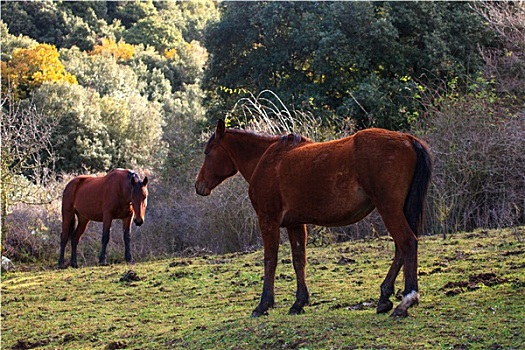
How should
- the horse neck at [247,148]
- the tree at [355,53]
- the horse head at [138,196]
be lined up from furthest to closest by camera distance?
1. the tree at [355,53]
2. the horse head at [138,196]
3. the horse neck at [247,148]

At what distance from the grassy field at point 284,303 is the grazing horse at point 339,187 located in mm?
506

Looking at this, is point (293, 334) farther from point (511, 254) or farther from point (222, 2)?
point (222, 2)

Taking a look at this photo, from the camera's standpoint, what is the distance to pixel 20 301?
1103cm

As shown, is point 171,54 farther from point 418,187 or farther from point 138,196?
point 418,187

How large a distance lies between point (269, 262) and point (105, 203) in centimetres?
885

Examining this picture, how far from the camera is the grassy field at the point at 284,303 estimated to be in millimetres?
6059

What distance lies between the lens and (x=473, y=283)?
7.96 meters

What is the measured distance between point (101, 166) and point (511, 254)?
28880 mm

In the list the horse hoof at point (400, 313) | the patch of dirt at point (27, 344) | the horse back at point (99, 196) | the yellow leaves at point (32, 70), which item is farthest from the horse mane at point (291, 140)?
the yellow leaves at point (32, 70)

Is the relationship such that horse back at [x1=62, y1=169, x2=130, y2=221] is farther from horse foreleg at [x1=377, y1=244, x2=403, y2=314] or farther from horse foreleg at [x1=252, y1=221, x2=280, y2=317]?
horse foreleg at [x1=377, y1=244, x2=403, y2=314]

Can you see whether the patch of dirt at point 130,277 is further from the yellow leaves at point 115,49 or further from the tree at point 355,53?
the yellow leaves at point 115,49

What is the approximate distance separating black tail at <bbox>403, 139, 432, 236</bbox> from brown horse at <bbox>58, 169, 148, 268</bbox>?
8.93 metres

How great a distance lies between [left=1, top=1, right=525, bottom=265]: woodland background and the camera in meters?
14.1

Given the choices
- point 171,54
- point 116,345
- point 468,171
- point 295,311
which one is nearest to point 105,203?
point 468,171
